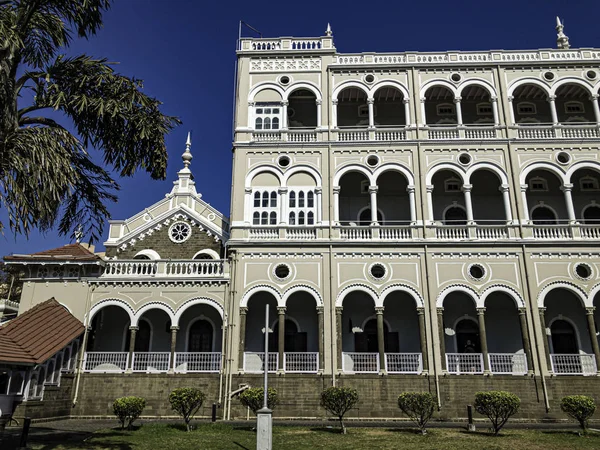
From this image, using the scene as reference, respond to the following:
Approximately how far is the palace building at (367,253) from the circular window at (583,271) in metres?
0.05

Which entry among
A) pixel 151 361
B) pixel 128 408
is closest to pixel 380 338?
pixel 151 361

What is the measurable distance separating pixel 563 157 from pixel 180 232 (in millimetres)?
20834

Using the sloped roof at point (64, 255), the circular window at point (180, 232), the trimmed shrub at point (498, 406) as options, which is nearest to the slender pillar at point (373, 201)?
the circular window at point (180, 232)

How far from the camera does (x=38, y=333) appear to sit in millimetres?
23062

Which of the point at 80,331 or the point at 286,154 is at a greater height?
the point at 286,154

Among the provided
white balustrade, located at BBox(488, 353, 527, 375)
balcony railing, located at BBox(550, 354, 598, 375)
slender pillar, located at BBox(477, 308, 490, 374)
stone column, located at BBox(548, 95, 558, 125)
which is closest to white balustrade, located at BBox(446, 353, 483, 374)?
slender pillar, located at BBox(477, 308, 490, 374)

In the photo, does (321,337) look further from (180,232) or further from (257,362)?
(180,232)

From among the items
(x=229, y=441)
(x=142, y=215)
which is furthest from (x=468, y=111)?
(x=229, y=441)

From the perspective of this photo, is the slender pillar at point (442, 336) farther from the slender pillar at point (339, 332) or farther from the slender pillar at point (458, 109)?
the slender pillar at point (458, 109)

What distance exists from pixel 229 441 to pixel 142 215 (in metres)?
16.6

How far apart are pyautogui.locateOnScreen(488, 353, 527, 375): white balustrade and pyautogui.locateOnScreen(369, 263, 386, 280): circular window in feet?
20.5

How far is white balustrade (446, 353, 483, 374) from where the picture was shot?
24.5 m

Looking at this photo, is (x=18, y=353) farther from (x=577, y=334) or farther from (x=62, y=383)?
(x=577, y=334)

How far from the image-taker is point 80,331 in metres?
25.1
